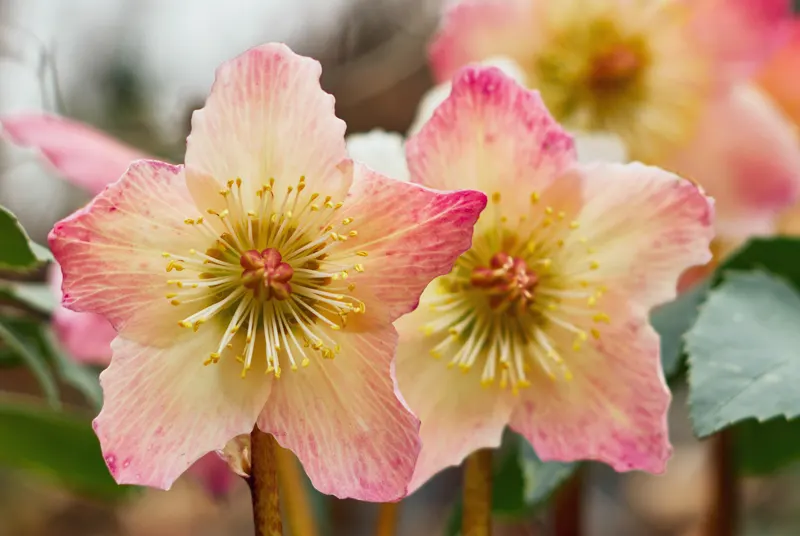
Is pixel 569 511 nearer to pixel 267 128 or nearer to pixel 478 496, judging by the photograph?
A: pixel 478 496

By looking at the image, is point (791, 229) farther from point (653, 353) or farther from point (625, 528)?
point (625, 528)

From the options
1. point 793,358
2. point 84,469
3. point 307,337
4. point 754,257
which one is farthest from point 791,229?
point 84,469

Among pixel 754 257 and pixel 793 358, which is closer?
pixel 793 358

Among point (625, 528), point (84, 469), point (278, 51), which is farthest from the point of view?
point (625, 528)

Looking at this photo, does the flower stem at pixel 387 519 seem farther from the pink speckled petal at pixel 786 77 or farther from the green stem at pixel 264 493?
the pink speckled petal at pixel 786 77

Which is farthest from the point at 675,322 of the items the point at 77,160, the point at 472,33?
the point at 77,160

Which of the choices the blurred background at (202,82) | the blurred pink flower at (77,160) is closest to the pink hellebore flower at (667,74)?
the blurred pink flower at (77,160)
